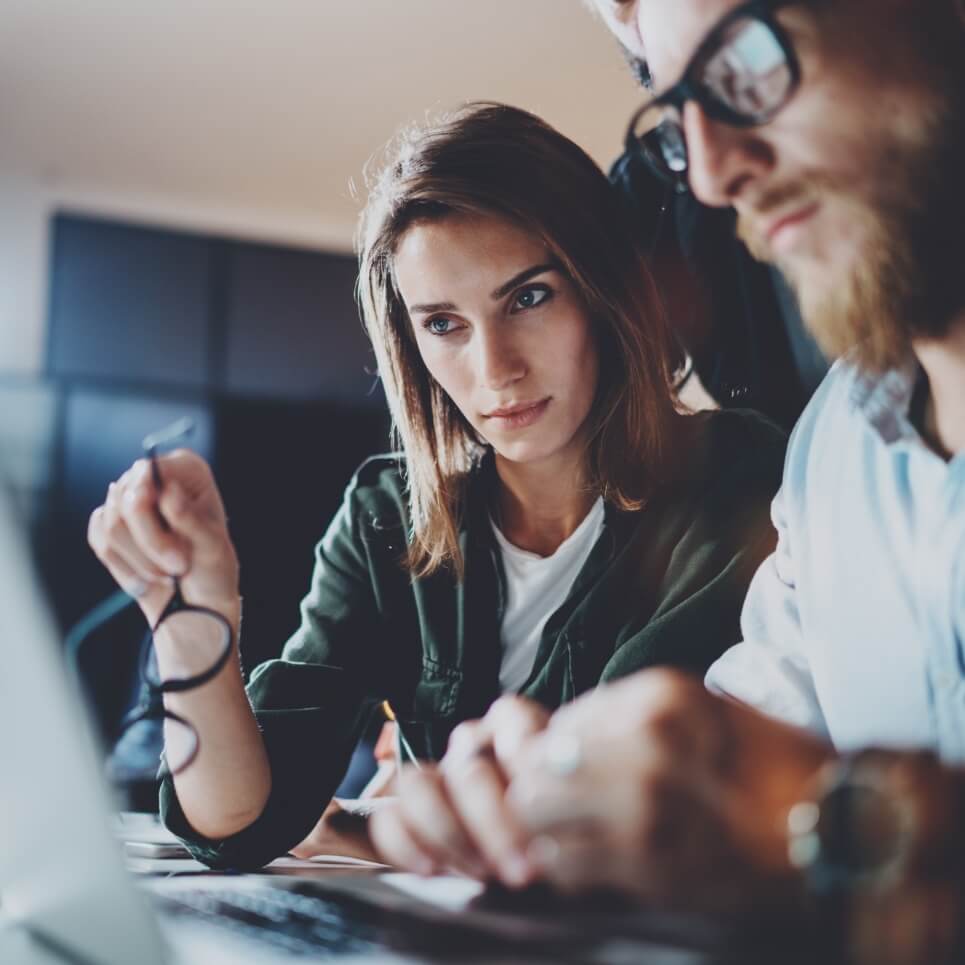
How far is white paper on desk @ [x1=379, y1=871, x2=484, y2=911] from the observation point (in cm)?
44

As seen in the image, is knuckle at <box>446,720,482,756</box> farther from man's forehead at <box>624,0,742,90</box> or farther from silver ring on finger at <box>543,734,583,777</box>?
man's forehead at <box>624,0,742,90</box>

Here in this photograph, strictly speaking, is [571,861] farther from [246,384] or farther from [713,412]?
[246,384]

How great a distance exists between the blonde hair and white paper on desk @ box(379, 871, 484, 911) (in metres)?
0.58

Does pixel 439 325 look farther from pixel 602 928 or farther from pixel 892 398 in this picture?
pixel 602 928

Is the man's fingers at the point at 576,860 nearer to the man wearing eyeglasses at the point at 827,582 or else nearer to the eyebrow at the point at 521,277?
the man wearing eyeglasses at the point at 827,582

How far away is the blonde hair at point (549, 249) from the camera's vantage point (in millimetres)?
1041

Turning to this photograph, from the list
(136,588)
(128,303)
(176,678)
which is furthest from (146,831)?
(128,303)

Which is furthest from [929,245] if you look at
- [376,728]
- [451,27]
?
[451,27]

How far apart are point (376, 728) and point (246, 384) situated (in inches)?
129

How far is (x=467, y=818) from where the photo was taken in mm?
405

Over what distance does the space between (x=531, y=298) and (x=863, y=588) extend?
1.67ft

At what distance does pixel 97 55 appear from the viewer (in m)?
3.11

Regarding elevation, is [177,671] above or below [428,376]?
below

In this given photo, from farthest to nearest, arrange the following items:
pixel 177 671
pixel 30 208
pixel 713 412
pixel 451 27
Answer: pixel 30 208 → pixel 451 27 → pixel 713 412 → pixel 177 671
